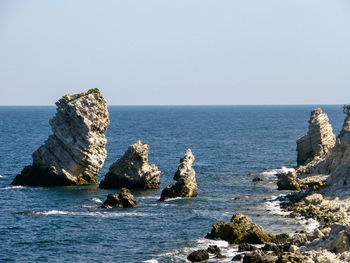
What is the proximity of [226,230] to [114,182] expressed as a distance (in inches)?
1219

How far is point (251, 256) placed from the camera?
4284 centimetres

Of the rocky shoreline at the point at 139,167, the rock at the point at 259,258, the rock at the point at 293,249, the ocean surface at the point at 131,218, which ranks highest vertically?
the rocky shoreline at the point at 139,167

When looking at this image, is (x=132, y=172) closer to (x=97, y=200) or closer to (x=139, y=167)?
(x=139, y=167)

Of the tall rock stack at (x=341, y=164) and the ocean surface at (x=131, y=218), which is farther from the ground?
the tall rock stack at (x=341, y=164)

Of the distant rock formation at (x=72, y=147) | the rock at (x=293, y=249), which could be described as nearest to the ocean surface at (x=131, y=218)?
the distant rock formation at (x=72, y=147)

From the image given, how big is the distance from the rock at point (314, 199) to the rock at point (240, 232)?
14.0m

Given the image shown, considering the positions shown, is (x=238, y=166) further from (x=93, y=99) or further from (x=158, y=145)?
(x=158, y=145)

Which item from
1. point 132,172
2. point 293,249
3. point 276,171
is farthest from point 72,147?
point 293,249

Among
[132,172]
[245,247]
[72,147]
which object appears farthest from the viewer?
[72,147]

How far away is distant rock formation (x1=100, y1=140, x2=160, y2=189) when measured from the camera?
78.8 meters

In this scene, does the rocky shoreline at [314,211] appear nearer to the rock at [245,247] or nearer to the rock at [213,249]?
the rock at [245,247]

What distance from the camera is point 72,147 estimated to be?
264ft

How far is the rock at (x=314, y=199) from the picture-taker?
6374 cm

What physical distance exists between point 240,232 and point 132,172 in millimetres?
31093
